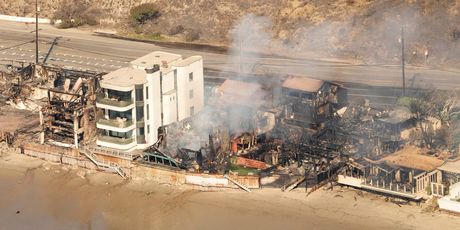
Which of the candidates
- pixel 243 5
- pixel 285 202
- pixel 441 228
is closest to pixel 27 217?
pixel 285 202

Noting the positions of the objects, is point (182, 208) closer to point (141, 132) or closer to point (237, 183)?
point (237, 183)

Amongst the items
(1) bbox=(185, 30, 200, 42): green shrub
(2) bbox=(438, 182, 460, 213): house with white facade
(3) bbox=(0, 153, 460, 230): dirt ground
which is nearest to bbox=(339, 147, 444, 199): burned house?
(3) bbox=(0, 153, 460, 230): dirt ground

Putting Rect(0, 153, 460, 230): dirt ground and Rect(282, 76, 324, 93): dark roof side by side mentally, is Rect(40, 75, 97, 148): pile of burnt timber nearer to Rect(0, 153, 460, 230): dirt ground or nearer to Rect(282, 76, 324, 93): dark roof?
Rect(0, 153, 460, 230): dirt ground

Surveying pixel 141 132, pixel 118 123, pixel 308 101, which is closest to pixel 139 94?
pixel 118 123

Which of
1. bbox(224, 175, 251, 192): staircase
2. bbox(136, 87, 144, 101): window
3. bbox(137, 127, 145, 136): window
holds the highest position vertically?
bbox(136, 87, 144, 101): window

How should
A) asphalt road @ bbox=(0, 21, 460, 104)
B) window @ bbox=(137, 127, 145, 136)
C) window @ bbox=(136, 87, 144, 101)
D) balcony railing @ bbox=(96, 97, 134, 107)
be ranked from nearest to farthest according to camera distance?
balcony railing @ bbox=(96, 97, 134, 107) → window @ bbox=(136, 87, 144, 101) → window @ bbox=(137, 127, 145, 136) → asphalt road @ bbox=(0, 21, 460, 104)

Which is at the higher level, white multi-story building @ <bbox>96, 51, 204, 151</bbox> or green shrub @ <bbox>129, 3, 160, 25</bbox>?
green shrub @ <bbox>129, 3, 160, 25</bbox>
